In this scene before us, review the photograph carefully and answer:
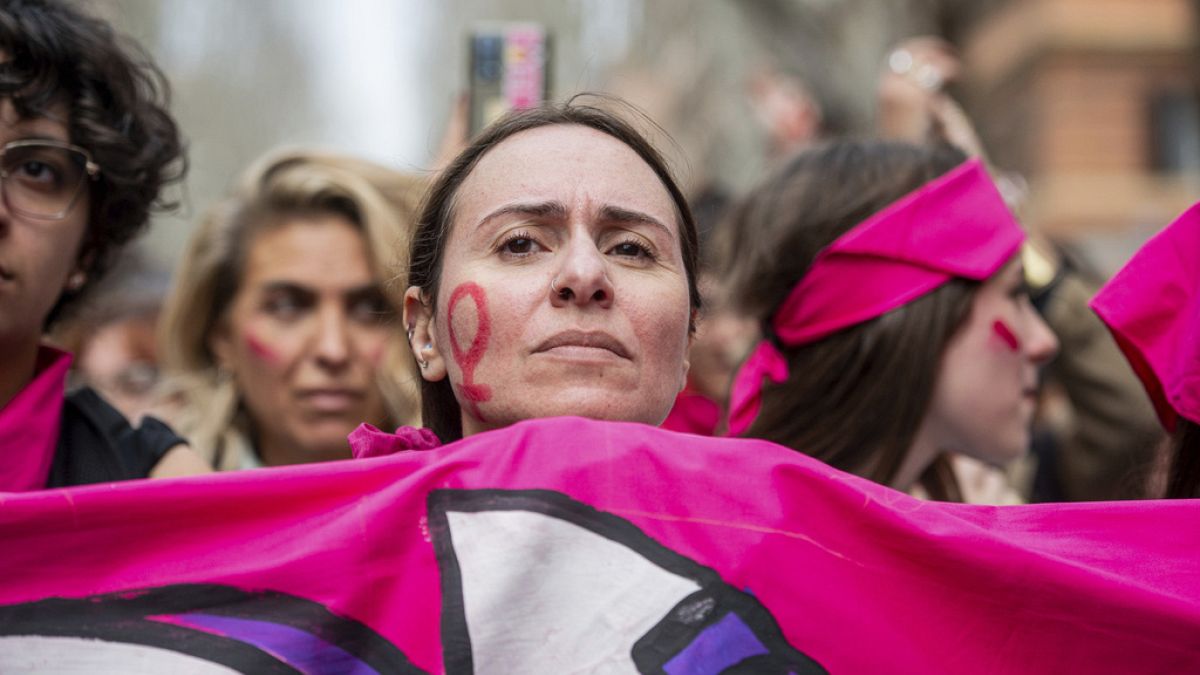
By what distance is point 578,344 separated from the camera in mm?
1984

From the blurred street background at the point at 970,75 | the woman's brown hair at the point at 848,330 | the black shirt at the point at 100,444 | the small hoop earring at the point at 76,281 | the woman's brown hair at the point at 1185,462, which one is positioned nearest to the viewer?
the woman's brown hair at the point at 1185,462

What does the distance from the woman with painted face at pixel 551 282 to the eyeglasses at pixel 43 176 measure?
664 millimetres

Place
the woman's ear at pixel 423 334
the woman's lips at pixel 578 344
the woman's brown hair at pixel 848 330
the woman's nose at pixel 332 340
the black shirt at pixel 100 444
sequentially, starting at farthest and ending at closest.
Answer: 1. the woman's nose at pixel 332 340
2. the woman's brown hair at pixel 848 330
3. the black shirt at pixel 100 444
4. the woman's ear at pixel 423 334
5. the woman's lips at pixel 578 344

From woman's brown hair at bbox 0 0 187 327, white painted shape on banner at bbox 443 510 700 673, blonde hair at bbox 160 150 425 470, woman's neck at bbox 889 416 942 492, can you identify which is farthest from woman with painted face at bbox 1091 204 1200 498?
blonde hair at bbox 160 150 425 470

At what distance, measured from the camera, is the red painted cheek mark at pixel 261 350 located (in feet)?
12.3

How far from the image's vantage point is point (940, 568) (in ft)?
6.00

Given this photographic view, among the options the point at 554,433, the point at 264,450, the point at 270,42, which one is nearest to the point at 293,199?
the point at 264,450

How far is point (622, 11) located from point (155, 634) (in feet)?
61.8

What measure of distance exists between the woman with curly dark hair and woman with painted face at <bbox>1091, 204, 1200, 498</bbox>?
5.56 ft

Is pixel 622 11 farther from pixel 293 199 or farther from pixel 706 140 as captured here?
pixel 293 199

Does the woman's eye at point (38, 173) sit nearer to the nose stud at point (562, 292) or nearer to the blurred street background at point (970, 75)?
the nose stud at point (562, 292)

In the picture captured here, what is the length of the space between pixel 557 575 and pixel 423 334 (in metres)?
0.67

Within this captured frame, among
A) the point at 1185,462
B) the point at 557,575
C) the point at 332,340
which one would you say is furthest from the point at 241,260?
the point at 1185,462

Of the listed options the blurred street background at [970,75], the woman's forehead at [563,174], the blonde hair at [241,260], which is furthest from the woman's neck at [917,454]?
the blurred street background at [970,75]
